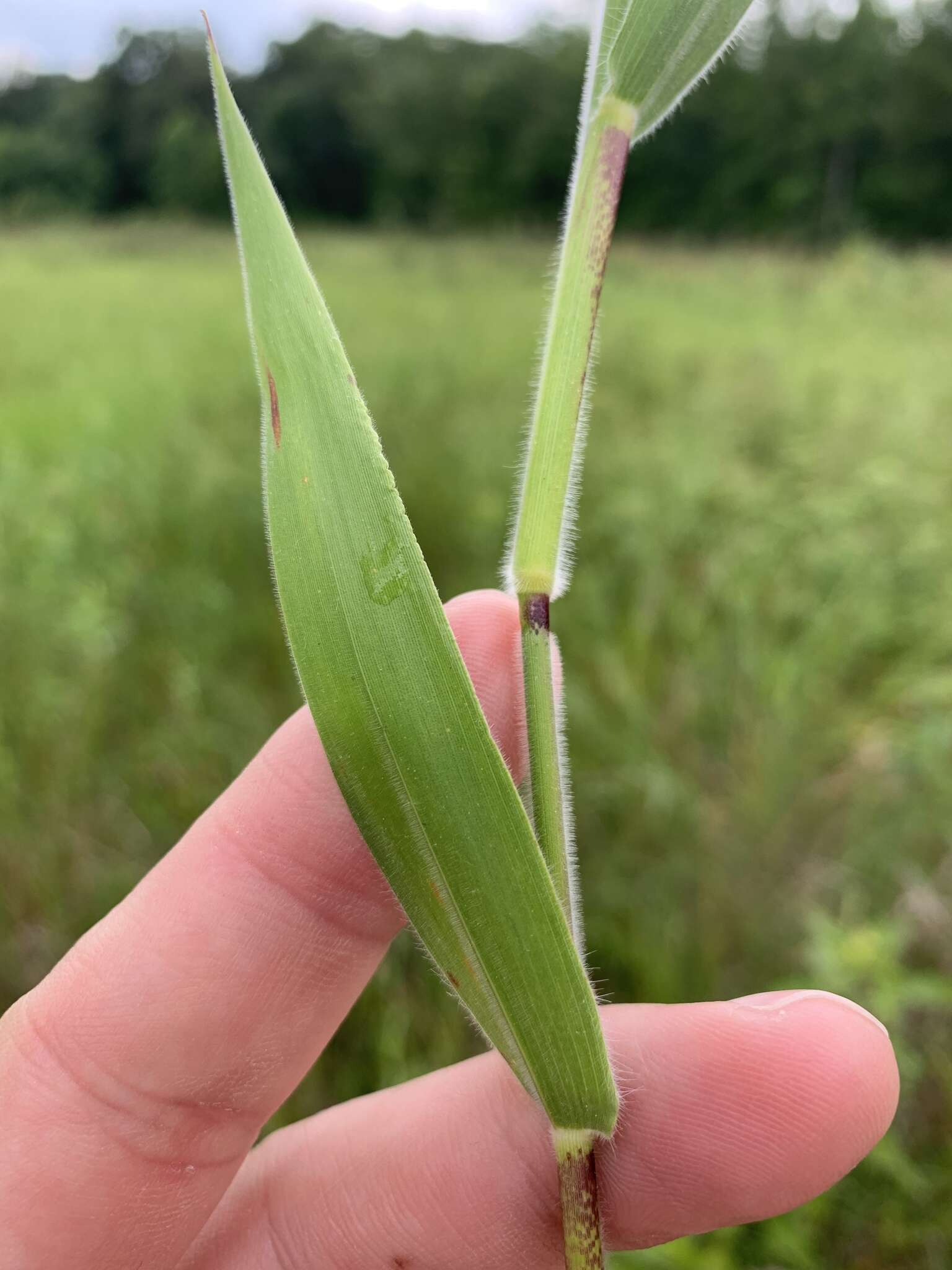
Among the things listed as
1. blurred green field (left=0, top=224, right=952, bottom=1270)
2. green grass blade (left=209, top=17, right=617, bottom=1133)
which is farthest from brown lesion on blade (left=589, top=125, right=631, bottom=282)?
blurred green field (left=0, top=224, right=952, bottom=1270)

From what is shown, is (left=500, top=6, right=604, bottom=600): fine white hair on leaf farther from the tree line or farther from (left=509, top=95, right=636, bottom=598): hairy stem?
the tree line

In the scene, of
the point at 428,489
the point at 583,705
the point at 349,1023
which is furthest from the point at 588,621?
the point at 349,1023

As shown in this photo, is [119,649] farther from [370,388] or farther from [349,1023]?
[370,388]

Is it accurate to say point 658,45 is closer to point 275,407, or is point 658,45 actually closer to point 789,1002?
point 275,407

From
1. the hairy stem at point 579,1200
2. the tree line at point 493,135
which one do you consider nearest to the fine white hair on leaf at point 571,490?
the hairy stem at point 579,1200

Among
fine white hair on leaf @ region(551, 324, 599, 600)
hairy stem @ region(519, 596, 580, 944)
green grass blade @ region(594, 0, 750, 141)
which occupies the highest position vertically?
green grass blade @ region(594, 0, 750, 141)

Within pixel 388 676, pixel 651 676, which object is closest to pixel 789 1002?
pixel 388 676
